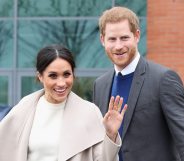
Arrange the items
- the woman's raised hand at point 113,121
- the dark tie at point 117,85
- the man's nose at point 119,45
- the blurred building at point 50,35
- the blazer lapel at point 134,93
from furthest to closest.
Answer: the blurred building at point 50,35, the dark tie at point 117,85, the blazer lapel at point 134,93, the man's nose at point 119,45, the woman's raised hand at point 113,121

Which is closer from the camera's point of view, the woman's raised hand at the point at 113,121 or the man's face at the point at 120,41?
the woman's raised hand at the point at 113,121

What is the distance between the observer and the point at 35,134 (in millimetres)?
3617

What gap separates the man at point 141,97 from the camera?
3.89 metres

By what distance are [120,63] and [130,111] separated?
0.32 m

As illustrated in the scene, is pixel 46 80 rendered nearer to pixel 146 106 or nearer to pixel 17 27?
pixel 146 106

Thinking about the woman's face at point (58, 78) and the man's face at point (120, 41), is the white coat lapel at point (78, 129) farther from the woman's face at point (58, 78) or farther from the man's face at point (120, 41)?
the man's face at point (120, 41)

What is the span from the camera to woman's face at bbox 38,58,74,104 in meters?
3.55

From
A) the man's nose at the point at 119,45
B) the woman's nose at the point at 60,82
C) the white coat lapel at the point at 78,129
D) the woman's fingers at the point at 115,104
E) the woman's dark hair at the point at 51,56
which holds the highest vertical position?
the man's nose at the point at 119,45

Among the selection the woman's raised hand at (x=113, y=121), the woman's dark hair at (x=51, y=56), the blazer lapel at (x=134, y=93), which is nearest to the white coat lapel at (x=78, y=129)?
the woman's raised hand at (x=113, y=121)

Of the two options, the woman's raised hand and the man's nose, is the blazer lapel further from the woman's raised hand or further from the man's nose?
the woman's raised hand

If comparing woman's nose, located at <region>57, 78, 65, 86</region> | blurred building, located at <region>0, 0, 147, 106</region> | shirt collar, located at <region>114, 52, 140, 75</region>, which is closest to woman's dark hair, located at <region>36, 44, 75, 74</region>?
woman's nose, located at <region>57, 78, 65, 86</region>

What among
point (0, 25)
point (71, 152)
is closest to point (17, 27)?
point (0, 25)

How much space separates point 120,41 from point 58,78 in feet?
1.80

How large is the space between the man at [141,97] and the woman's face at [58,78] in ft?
1.45
